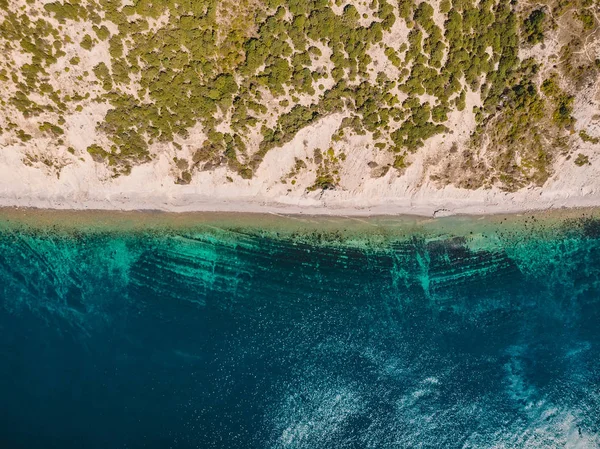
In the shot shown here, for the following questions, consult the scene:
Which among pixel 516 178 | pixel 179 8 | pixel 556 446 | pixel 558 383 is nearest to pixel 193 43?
pixel 179 8

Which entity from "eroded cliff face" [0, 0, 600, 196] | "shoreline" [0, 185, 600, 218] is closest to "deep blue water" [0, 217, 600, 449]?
"shoreline" [0, 185, 600, 218]

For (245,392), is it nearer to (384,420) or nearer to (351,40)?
(384,420)

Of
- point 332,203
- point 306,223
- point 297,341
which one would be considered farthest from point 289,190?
point 297,341

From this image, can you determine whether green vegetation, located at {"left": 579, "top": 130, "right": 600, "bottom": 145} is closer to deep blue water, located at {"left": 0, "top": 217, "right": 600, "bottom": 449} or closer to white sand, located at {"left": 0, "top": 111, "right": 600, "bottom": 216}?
white sand, located at {"left": 0, "top": 111, "right": 600, "bottom": 216}

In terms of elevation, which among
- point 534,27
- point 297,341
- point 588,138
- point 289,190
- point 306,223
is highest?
point 534,27

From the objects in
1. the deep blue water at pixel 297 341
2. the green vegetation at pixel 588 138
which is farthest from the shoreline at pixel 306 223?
the green vegetation at pixel 588 138

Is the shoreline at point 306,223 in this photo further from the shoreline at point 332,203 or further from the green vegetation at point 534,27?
the green vegetation at point 534,27

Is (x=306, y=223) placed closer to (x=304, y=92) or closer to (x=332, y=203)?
(x=332, y=203)

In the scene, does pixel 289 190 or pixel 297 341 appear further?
pixel 297 341
